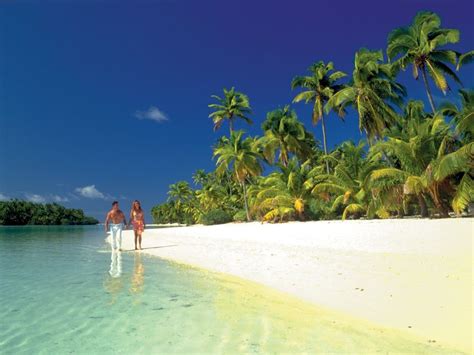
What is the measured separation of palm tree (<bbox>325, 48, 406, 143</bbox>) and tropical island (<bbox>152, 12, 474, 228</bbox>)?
7 cm

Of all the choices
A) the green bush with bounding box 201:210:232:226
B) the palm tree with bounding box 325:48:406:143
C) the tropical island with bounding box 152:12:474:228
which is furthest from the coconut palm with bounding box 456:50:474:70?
the green bush with bounding box 201:210:232:226

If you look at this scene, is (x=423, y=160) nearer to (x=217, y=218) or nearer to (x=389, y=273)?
(x=389, y=273)

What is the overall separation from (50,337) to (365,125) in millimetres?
23309

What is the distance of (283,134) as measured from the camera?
31.8m

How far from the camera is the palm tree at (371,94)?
75.5ft

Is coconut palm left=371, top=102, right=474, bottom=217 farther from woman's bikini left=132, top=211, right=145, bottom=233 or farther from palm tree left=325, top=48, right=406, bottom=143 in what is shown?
woman's bikini left=132, top=211, right=145, bottom=233

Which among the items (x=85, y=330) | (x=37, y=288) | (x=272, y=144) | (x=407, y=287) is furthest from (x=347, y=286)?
(x=272, y=144)

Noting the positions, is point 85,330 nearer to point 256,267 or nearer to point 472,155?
point 256,267

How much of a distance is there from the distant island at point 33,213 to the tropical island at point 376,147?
3116 inches

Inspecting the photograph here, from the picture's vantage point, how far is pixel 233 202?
4547cm

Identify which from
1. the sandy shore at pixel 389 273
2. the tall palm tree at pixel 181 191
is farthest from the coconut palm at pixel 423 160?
the tall palm tree at pixel 181 191

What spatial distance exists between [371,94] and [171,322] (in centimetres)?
2242

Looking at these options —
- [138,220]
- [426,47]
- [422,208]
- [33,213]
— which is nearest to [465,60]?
[426,47]

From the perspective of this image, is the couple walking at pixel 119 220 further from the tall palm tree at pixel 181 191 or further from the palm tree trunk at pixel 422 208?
the tall palm tree at pixel 181 191
